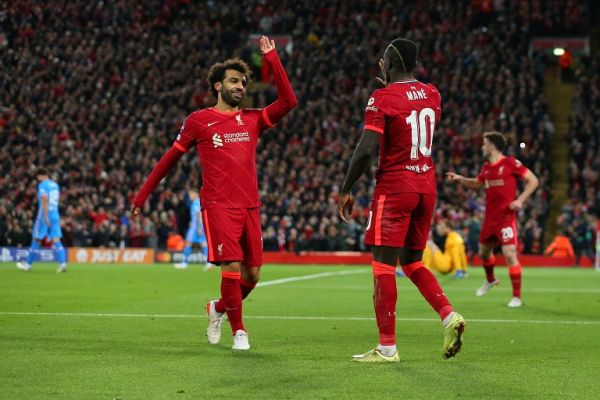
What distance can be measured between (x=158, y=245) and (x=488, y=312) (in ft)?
72.9

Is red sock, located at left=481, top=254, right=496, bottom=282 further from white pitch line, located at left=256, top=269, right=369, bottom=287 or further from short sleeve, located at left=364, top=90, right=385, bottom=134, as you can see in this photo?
short sleeve, located at left=364, top=90, right=385, bottom=134

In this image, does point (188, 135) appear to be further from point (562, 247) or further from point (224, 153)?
point (562, 247)

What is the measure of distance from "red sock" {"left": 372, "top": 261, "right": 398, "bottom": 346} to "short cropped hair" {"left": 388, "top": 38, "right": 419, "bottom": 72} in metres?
1.60

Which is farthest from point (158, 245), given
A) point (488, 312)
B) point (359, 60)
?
point (488, 312)

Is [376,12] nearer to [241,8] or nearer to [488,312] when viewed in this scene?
[241,8]

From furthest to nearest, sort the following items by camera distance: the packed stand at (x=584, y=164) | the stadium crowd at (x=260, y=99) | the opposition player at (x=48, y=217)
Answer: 1. the stadium crowd at (x=260, y=99)
2. the packed stand at (x=584, y=164)
3. the opposition player at (x=48, y=217)

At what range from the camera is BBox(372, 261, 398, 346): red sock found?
330 inches

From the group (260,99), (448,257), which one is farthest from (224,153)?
Result: (260,99)

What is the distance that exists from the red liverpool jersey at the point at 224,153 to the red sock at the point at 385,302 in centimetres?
156

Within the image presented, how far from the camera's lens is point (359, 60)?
135 feet

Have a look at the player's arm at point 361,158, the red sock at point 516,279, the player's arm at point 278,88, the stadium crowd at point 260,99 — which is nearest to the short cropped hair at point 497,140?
the red sock at point 516,279

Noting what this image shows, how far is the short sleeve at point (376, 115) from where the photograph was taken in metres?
8.25

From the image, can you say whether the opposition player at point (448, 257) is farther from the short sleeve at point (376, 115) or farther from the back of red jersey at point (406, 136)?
the short sleeve at point (376, 115)

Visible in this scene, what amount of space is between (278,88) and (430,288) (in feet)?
7.57
